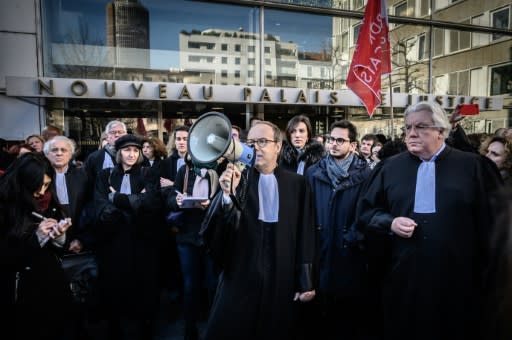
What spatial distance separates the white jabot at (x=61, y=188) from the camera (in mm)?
3135

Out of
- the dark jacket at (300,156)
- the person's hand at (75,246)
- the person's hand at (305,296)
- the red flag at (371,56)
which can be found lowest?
the person's hand at (305,296)

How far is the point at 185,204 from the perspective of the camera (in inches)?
101

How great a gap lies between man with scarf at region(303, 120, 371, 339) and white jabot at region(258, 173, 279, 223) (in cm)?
70

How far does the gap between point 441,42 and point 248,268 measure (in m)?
13.1

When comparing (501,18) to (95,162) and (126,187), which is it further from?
(126,187)

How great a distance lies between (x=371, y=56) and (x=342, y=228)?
3.13 meters

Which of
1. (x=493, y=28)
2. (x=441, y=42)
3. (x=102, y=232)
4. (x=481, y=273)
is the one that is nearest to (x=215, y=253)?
(x=102, y=232)

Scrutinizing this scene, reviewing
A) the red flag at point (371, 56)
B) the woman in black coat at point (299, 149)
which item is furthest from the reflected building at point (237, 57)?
the woman in black coat at point (299, 149)

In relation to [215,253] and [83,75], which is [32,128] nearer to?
[83,75]

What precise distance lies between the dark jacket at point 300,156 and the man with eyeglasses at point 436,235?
1554 millimetres

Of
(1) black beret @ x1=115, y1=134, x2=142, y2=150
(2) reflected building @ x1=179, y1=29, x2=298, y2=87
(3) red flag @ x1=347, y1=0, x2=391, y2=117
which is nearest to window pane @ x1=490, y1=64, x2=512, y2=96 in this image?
(2) reflected building @ x1=179, y1=29, x2=298, y2=87

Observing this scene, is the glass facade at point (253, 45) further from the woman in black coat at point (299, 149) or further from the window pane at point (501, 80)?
the woman in black coat at point (299, 149)

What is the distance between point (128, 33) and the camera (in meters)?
9.18

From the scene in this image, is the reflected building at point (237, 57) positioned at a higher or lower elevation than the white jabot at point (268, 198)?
higher
